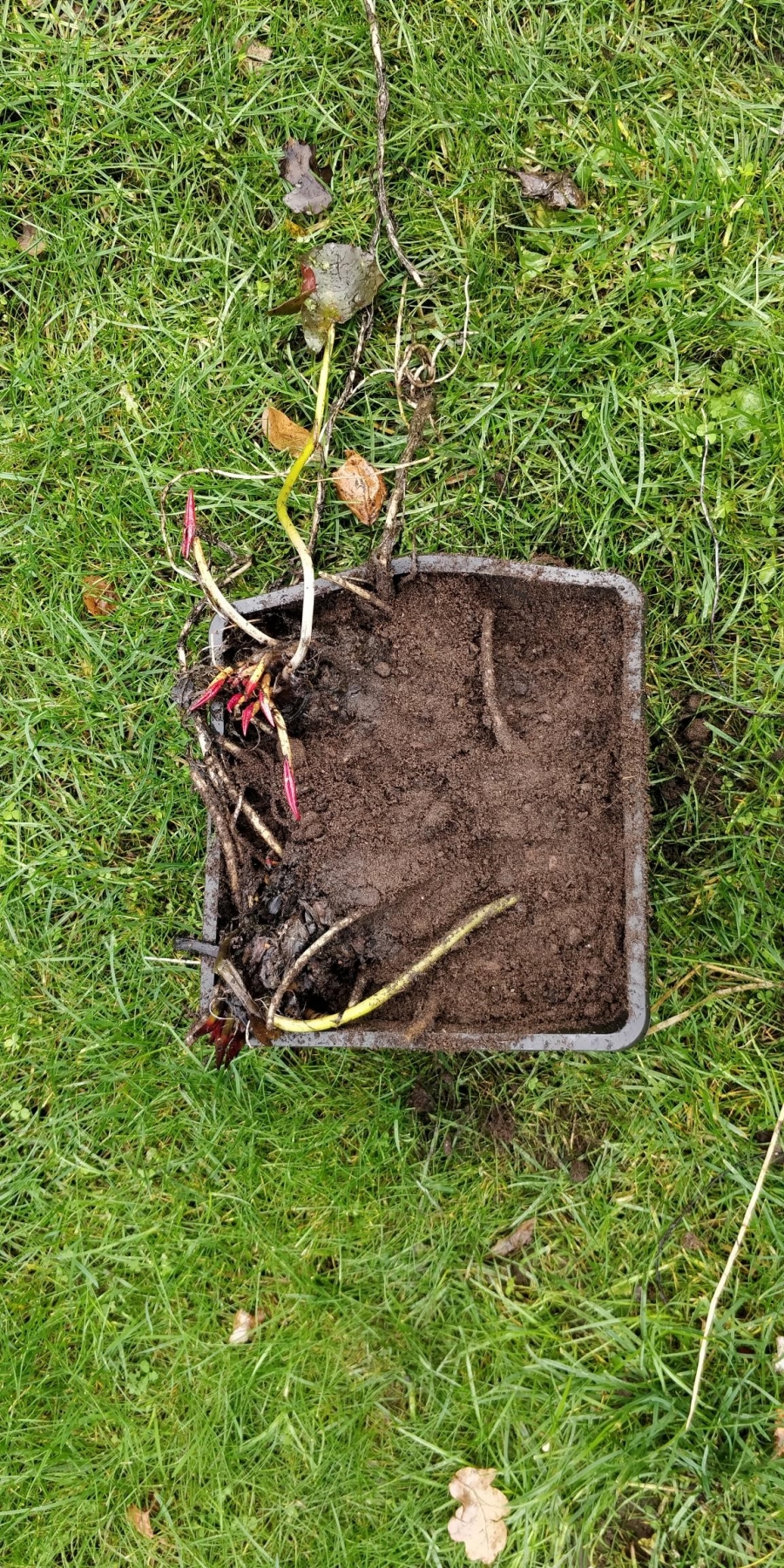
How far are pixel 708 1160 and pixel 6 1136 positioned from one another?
143 centimetres

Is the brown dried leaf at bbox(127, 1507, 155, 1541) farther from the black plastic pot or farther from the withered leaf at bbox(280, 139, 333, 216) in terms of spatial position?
the withered leaf at bbox(280, 139, 333, 216)

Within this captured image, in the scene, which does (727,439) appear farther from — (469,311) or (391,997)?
(391,997)

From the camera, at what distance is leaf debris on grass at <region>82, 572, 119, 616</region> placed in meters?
2.10

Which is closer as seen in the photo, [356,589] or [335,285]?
[356,589]

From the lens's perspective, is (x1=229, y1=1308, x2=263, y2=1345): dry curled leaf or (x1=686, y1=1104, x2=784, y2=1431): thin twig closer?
(x1=686, y1=1104, x2=784, y2=1431): thin twig

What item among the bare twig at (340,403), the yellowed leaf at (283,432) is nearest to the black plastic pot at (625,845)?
the bare twig at (340,403)

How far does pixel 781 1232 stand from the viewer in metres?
1.85

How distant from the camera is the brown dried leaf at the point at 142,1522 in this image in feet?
6.49

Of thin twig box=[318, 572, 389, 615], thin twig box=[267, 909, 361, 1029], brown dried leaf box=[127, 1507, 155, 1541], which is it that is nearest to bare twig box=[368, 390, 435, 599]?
thin twig box=[318, 572, 389, 615]

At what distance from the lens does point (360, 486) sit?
6.28ft

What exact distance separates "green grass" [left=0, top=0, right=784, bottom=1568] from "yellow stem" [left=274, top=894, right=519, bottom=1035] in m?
0.49

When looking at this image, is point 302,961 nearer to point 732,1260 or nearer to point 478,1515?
point 732,1260

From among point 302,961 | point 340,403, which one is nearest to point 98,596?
point 340,403

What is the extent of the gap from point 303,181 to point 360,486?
0.64 meters
